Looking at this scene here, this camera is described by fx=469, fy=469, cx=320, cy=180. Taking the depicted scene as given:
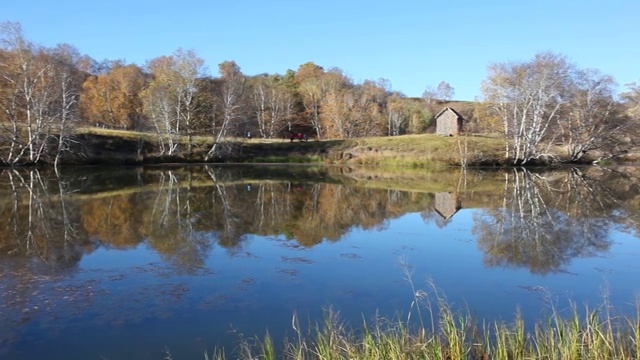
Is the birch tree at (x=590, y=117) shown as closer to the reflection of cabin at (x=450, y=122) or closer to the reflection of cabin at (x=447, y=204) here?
the reflection of cabin at (x=450, y=122)

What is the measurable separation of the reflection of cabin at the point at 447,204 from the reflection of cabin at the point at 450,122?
131ft

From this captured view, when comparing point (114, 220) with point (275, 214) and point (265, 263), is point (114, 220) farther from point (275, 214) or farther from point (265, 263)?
point (265, 263)

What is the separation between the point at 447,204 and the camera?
78.7 feet

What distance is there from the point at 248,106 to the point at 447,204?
162ft

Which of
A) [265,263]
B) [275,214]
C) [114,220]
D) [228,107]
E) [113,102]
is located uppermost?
[113,102]

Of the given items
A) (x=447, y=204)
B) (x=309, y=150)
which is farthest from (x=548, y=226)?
(x=309, y=150)

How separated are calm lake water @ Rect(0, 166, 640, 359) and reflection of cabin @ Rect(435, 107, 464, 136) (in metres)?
42.3

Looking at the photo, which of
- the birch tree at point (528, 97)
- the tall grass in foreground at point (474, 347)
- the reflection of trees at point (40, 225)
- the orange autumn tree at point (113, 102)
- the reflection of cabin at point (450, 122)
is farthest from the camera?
the orange autumn tree at point (113, 102)

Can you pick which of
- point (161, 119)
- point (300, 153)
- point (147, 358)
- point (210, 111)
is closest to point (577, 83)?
point (300, 153)

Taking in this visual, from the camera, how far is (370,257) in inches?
501

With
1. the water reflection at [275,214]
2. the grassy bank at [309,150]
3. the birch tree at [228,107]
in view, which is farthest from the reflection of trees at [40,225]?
the birch tree at [228,107]

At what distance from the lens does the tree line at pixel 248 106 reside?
41562mm

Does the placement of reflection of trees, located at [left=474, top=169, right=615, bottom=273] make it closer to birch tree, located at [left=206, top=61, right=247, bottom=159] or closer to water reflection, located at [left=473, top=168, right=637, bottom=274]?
water reflection, located at [left=473, top=168, right=637, bottom=274]

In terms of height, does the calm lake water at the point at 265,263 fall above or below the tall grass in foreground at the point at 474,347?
below
